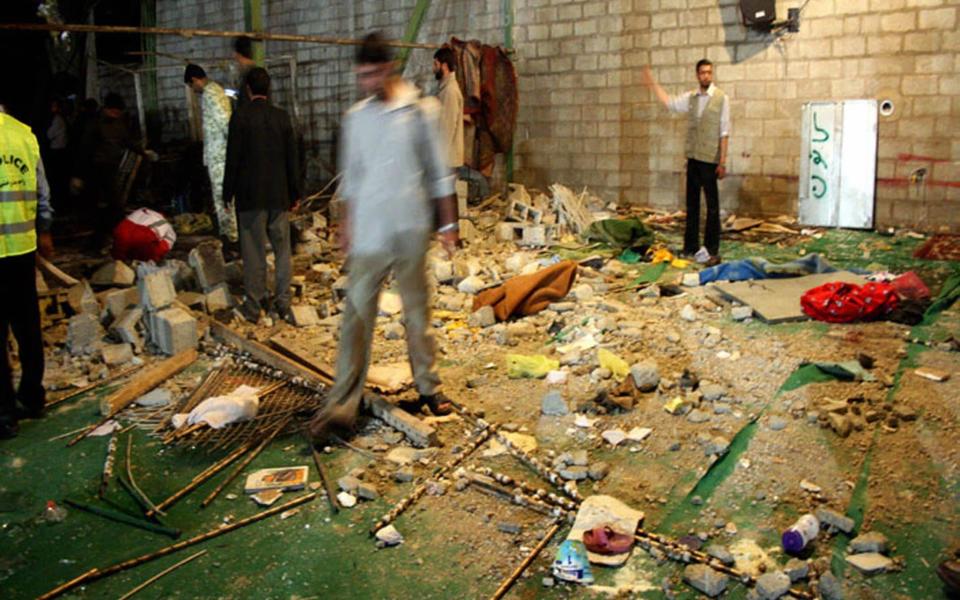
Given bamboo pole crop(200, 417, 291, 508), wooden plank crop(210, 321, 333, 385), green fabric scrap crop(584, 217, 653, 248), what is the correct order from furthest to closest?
green fabric scrap crop(584, 217, 653, 248), wooden plank crop(210, 321, 333, 385), bamboo pole crop(200, 417, 291, 508)

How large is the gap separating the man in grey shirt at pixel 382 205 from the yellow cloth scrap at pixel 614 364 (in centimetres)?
Answer: 138

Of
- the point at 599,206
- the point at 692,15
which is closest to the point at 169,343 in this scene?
the point at 599,206

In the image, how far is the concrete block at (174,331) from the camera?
5.81 m

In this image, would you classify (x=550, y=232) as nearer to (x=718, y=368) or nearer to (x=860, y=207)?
(x=860, y=207)

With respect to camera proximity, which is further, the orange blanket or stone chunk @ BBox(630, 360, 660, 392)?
the orange blanket

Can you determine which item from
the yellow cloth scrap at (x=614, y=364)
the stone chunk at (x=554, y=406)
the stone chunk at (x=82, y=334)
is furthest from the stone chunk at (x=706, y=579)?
the stone chunk at (x=82, y=334)

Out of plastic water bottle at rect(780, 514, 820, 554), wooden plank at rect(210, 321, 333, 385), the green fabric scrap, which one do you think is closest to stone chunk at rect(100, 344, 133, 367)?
wooden plank at rect(210, 321, 333, 385)

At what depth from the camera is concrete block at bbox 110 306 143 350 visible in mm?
5977

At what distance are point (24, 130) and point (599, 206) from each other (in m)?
7.87

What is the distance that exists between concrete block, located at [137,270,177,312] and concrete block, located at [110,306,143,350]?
0.09 m

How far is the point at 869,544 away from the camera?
3146 millimetres

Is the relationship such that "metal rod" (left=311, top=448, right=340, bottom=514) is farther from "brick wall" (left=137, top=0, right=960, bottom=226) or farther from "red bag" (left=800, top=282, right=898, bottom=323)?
"brick wall" (left=137, top=0, right=960, bottom=226)

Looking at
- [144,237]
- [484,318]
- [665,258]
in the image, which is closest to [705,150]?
[665,258]

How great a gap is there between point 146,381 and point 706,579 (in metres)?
3.70
